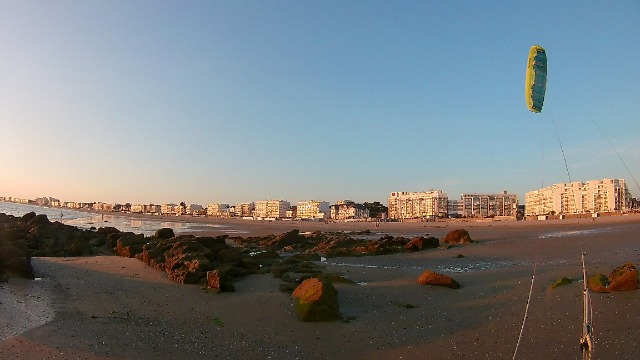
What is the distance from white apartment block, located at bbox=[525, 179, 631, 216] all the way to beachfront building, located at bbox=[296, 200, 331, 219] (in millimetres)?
64943

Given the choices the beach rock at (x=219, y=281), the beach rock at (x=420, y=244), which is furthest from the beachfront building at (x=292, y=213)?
the beach rock at (x=219, y=281)

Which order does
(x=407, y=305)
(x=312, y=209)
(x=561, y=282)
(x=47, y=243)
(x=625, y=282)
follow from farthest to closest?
(x=312, y=209) → (x=47, y=243) → (x=561, y=282) → (x=407, y=305) → (x=625, y=282)

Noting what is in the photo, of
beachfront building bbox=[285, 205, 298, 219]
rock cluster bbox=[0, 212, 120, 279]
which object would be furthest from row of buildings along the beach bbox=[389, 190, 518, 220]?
rock cluster bbox=[0, 212, 120, 279]

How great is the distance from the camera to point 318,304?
9.61 m

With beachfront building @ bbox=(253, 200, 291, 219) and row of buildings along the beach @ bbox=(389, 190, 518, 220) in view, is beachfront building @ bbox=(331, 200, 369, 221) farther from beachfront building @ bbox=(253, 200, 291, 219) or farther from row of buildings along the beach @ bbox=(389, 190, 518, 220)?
beachfront building @ bbox=(253, 200, 291, 219)

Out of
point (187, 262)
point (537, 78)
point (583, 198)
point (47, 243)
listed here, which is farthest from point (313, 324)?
point (583, 198)

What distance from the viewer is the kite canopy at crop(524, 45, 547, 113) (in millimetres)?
8445

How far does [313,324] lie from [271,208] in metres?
161

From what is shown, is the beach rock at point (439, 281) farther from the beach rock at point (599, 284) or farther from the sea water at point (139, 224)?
the sea water at point (139, 224)

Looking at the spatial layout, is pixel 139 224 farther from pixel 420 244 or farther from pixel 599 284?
pixel 599 284

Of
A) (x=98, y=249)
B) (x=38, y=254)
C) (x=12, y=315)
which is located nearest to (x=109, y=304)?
(x=12, y=315)

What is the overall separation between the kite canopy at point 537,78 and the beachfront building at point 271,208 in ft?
507

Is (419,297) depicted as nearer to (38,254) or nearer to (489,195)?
(38,254)

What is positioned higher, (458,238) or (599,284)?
(599,284)
